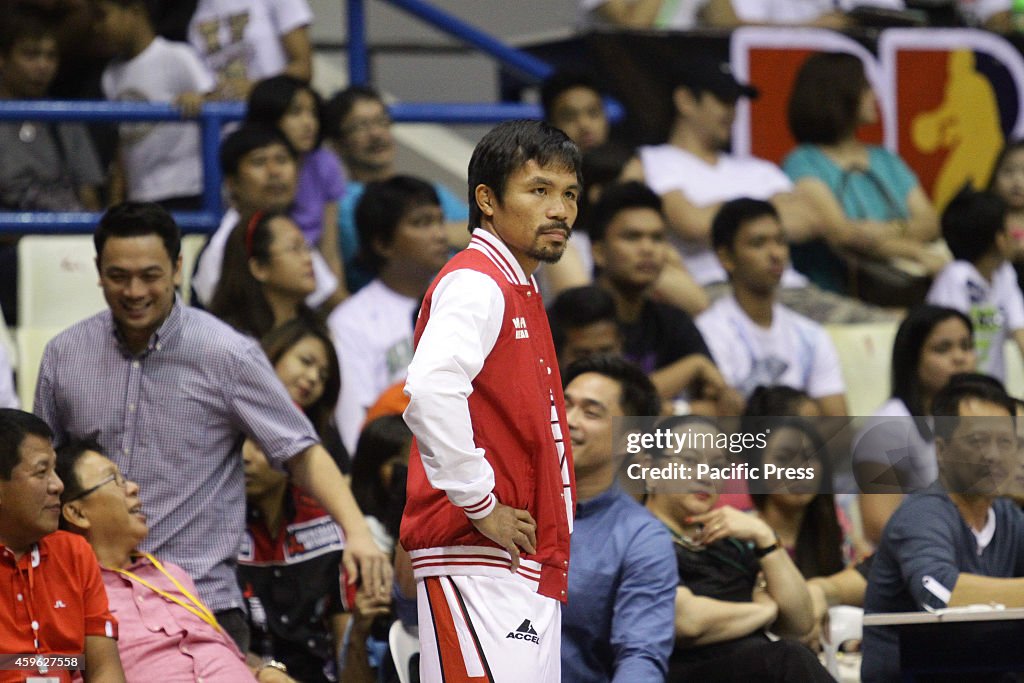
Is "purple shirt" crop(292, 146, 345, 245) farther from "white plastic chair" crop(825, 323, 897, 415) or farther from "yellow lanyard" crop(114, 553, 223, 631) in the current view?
"yellow lanyard" crop(114, 553, 223, 631)

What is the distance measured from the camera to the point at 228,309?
20.8 feet

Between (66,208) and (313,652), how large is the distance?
291 cm

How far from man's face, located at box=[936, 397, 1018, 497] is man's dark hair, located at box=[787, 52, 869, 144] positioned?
375 centimetres

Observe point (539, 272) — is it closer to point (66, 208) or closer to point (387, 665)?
point (66, 208)

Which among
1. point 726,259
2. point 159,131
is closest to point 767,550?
point 726,259

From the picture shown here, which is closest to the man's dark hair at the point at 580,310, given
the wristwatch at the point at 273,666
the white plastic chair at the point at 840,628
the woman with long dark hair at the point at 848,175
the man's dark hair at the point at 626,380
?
the man's dark hair at the point at 626,380

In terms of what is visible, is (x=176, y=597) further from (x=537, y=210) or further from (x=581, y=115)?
(x=581, y=115)

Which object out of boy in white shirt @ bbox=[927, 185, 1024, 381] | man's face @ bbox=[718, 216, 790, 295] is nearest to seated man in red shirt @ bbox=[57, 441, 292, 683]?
man's face @ bbox=[718, 216, 790, 295]

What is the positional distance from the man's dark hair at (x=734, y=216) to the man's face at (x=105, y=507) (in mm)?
3656

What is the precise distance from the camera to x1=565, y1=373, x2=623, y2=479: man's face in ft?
15.3

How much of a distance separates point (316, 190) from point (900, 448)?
292cm

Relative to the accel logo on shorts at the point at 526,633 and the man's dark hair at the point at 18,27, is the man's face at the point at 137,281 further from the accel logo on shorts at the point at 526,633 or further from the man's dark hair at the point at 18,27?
the man's dark hair at the point at 18,27

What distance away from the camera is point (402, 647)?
15.4 feet

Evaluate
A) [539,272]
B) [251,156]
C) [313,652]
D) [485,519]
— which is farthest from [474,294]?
[539,272]
